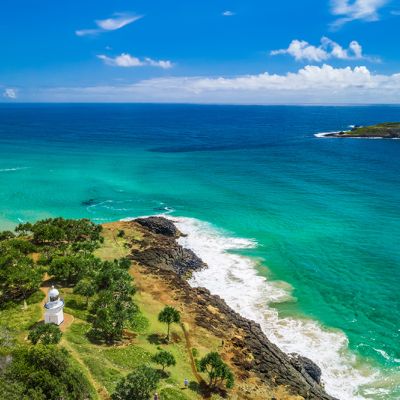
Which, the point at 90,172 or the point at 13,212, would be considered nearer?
the point at 13,212

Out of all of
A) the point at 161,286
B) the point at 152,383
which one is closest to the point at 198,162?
the point at 161,286

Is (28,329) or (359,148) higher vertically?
(359,148)

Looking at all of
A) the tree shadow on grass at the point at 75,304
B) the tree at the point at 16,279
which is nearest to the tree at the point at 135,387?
the tree shadow on grass at the point at 75,304

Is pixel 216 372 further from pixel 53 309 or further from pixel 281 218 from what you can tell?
pixel 281 218

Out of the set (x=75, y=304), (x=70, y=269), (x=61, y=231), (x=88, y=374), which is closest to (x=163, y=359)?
(x=88, y=374)

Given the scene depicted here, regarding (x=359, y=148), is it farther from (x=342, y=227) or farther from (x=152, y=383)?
(x=152, y=383)

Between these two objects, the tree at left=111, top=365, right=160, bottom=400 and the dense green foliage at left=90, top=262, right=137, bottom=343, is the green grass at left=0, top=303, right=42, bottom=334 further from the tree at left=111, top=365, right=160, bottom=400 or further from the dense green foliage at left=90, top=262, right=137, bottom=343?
the tree at left=111, top=365, right=160, bottom=400

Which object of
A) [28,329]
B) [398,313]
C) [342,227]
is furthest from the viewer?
[342,227]

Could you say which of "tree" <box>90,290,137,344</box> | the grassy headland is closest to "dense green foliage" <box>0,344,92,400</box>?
the grassy headland
